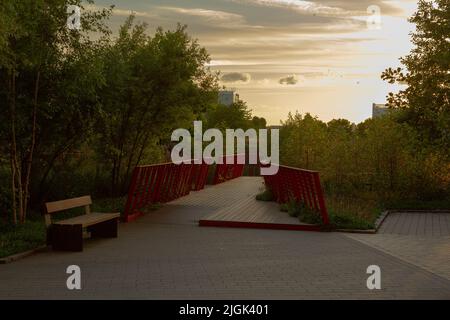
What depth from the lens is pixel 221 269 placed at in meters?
8.33

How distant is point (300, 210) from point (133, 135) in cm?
597

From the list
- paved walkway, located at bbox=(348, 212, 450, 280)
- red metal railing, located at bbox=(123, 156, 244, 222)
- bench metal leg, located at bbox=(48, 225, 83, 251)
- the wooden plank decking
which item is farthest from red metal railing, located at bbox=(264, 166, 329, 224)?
bench metal leg, located at bbox=(48, 225, 83, 251)

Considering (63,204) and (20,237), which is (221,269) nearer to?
(63,204)

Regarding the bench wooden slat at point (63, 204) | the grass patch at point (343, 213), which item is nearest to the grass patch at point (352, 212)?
the grass patch at point (343, 213)

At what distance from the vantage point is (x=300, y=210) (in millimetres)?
14320

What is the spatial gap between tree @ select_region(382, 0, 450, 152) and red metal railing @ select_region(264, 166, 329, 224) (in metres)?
5.00

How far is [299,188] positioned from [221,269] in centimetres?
675

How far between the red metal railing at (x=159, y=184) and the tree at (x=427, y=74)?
7347mm

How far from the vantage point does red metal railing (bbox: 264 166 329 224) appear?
12734 millimetres

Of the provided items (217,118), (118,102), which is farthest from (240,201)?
(217,118)

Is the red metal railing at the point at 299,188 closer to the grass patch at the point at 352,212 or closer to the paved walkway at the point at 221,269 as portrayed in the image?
the grass patch at the point at 352,212

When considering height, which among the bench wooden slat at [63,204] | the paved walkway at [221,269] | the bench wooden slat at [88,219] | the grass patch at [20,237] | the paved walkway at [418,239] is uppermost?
the bench wooden slat at [63,204]

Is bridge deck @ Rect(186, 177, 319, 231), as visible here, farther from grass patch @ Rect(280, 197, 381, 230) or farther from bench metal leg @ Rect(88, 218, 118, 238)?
bench metal leg @ Rect(88, 218, 118, 238)

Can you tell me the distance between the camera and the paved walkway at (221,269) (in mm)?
6953
